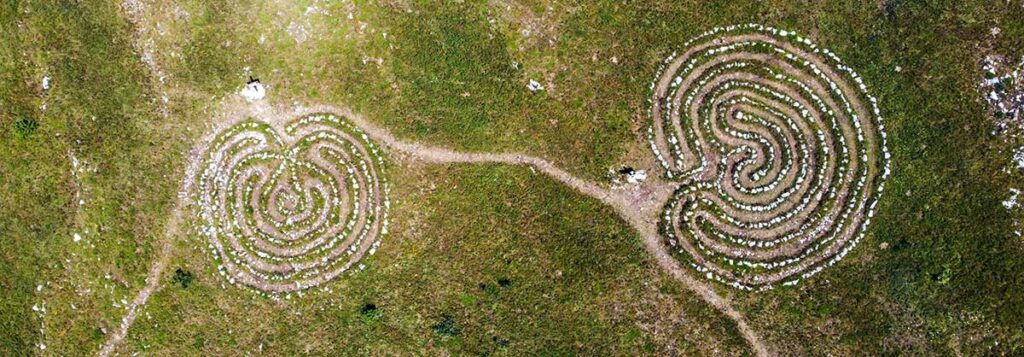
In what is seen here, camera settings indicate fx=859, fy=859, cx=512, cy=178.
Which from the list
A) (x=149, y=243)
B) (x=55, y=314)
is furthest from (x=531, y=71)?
(x=55, y=314)

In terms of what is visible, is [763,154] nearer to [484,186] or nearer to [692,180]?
[692,180]

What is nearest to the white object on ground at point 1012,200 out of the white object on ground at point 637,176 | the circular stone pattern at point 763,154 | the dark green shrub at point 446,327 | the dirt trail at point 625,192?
the circular stone pattern at point 763,154

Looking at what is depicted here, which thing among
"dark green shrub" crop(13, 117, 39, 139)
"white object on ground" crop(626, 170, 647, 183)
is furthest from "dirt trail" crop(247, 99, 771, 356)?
"dark green shrub" crop(13, 117, 39, 139)

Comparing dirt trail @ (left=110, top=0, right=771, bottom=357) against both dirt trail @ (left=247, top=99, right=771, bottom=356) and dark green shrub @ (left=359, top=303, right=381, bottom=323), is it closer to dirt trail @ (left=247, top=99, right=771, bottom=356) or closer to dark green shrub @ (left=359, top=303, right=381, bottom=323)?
dirt trail @ (left=247, top=99, right=771, bottom=356)

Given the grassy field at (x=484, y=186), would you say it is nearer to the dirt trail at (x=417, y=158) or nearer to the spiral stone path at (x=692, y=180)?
the dirt trail at (x=417, y=158)

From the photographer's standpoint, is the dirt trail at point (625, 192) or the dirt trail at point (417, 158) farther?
the dirt trail at point (625, 192)

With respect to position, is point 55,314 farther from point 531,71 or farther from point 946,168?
point 946,168
